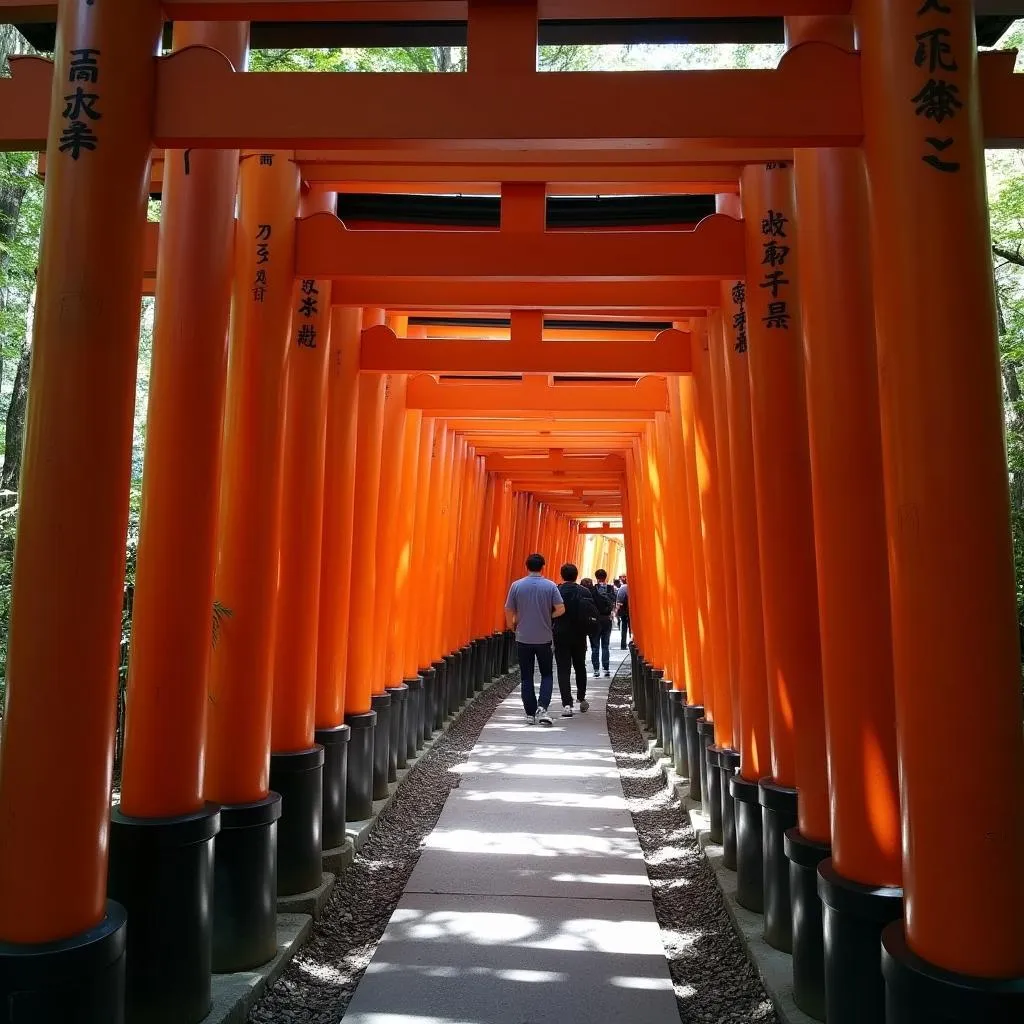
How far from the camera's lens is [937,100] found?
2.16m

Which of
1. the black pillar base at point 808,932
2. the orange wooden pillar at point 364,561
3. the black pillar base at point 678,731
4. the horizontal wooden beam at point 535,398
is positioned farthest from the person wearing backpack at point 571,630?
the black pillar base at point 808,932

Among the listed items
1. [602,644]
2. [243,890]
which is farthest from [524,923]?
[602,644]

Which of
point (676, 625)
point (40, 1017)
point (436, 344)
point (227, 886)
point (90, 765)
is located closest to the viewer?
point (40, 1017)

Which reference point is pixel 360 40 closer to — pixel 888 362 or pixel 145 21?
pixel 145 21

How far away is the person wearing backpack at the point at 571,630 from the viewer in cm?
1027

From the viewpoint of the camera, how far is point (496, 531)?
13.7m

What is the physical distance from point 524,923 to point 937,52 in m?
3.48

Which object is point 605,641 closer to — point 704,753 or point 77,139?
point 704,753

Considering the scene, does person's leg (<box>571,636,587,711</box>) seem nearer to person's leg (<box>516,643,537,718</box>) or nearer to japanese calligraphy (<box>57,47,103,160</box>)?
person's leg (<box>516,643,537,718</box>)

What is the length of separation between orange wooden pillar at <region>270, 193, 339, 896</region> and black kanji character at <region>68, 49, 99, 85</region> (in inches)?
64.6

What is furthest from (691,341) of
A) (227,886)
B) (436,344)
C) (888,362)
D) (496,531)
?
(496,531)

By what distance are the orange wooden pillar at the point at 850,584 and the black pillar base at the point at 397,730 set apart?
3.95m

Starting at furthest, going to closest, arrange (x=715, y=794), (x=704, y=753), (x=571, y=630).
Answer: (x=571, y=630) < (x=704, y=753) < (x=715, y=794)

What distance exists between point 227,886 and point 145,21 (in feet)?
9.35
